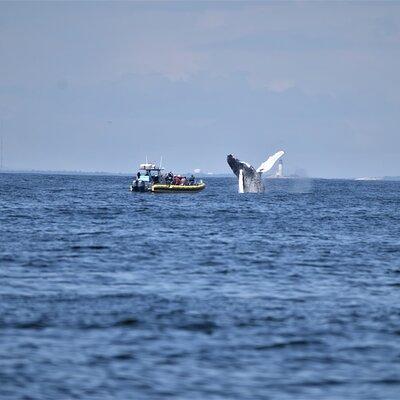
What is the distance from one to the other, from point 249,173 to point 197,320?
4516 inches

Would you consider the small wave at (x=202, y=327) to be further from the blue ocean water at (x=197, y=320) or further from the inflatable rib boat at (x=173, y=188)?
the inflatable rib boat at (x=173, y=188)

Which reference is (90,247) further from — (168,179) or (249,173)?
(249,173)

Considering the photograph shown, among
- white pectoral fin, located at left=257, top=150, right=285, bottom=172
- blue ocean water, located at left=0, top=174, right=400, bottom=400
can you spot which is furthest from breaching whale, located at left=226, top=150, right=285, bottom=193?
blue ocean water, located at left=0, top=174, right=400, bottom=400

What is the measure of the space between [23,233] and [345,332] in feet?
102

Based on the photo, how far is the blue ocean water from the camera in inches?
709

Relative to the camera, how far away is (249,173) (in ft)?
453

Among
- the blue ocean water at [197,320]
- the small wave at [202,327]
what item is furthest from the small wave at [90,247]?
the small wave at [202,327]

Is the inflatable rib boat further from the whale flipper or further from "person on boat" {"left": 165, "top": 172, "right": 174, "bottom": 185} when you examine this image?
the whale flipper

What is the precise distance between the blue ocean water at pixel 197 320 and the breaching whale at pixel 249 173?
85.9 metres

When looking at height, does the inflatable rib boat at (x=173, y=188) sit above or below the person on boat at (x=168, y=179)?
below

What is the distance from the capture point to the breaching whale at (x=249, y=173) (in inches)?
5260

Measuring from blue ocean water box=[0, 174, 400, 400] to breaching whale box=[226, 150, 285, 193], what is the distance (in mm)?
85866

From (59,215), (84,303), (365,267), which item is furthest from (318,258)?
(59,215)

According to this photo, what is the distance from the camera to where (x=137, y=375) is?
60.4 feet
